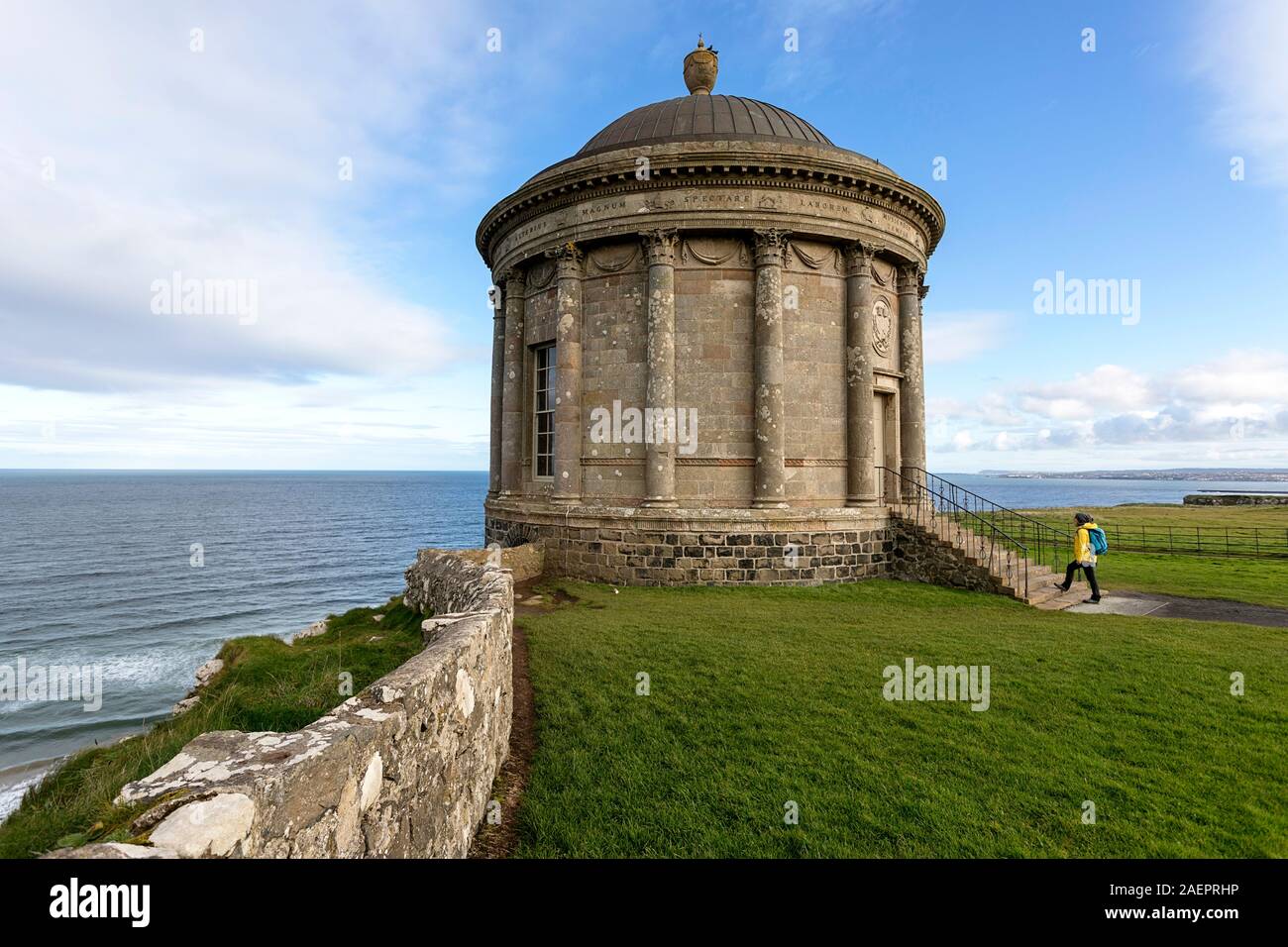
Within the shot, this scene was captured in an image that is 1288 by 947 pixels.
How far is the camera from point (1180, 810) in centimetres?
478

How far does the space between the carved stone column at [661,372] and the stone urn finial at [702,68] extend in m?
8.38

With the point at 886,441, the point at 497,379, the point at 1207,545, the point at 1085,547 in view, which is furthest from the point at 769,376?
the point at 1207,545

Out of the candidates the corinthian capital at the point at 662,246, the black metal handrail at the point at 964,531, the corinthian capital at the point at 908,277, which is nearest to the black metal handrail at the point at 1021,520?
the black metal handrail at the point at 964,531

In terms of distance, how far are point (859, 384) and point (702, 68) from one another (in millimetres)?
11992

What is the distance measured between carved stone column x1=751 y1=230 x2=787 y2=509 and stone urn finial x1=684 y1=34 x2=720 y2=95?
27.3 ft

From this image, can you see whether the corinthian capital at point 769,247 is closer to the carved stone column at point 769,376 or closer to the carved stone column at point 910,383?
the carved stone column at point 769,376

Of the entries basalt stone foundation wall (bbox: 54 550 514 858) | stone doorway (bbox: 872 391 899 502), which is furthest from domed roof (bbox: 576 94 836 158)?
basalt stone foundation wall (bbox: 54 550 514 858)

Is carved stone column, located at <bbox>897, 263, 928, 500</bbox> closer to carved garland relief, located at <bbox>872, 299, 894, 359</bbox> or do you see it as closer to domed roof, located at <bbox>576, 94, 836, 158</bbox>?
carved garland relief, located at <bbox>872, 299, 894, 359</bbox>

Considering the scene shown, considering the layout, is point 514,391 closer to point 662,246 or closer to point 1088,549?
point 662,246

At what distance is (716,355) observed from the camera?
15711mm

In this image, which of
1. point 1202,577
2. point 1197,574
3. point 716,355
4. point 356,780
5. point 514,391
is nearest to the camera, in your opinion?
point 356,780

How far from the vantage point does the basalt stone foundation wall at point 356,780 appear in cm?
230

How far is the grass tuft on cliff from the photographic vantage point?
4.48 m
